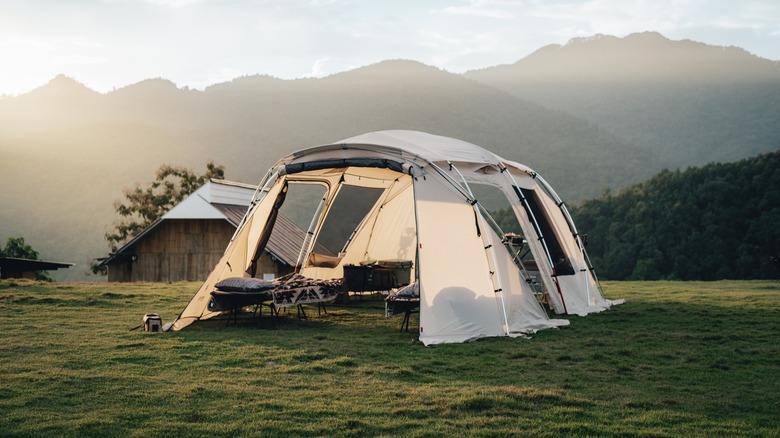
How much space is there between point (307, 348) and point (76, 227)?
42.7 metres

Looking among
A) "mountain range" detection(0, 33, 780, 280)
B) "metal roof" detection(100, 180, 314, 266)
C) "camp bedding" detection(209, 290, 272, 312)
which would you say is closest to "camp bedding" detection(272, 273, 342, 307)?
"camp bedding" detection(209, 290, 272, 312)

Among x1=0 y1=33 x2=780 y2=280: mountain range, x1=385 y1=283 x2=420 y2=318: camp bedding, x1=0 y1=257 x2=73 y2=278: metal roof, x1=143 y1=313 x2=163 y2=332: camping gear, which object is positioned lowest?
x1=143 y1=313 x2=163 y2=332: camping gear

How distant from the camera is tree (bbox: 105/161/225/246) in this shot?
120 feet

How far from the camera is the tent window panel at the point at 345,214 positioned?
1384cm

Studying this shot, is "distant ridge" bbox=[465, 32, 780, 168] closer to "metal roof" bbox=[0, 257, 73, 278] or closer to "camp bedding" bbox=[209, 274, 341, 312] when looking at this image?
"metal roof" bbox=[0, 257, 73, 278]

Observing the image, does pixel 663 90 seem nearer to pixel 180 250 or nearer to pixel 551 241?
pixel 180 250

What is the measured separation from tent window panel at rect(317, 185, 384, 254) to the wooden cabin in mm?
9907

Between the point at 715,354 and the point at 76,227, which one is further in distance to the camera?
the point at 76,227

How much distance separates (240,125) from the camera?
55.3m

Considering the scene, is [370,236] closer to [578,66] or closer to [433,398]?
[433,398]

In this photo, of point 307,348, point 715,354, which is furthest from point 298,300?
point 715,354

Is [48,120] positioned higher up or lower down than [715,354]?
higher up

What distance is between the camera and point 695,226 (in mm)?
29094

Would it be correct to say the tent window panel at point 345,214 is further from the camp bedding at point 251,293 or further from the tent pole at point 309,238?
the camp bedding at point 251,293
